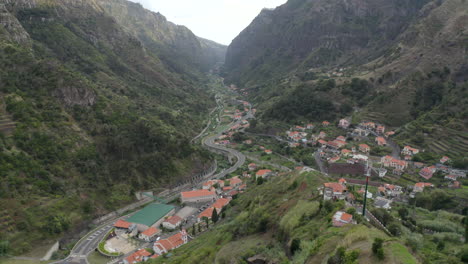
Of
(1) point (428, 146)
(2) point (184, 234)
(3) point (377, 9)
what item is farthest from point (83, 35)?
(3) point (377, 9)

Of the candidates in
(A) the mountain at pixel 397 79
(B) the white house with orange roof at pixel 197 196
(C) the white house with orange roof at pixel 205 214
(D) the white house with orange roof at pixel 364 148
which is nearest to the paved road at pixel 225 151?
(B) the white house with orange roof at pixel 197 196

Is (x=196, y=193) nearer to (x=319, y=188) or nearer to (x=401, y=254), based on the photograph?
(x=319, y=188)

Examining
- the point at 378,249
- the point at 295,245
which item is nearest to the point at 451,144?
the point at 295,245

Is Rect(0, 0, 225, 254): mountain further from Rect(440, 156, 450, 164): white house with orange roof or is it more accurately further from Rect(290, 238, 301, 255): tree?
Rect(440, 156, 450, 164): white house with orange roof

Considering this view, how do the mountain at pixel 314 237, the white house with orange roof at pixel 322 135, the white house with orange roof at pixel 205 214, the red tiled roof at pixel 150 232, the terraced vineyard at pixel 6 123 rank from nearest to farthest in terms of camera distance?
the mountain at pixel 314 237 → the red tiled roof at pixel 150 232 → the terraced vineyard at pixel 6 123 → the white house with orange roof at pixel 205 214 → the white house with orange roof at pixel 322 135

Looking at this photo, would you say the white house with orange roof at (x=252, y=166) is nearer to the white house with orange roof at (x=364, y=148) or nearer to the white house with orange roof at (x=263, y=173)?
the white house with orange roof at (x=263, y=173)

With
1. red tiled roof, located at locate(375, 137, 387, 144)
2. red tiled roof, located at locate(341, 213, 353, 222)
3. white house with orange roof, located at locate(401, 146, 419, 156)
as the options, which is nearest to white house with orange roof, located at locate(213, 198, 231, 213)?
red tiled roof, located at locate(341, 213, 353, 222)

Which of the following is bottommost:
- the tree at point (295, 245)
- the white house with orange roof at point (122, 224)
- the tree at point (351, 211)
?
the white house with orange roof at point (122, 224)
